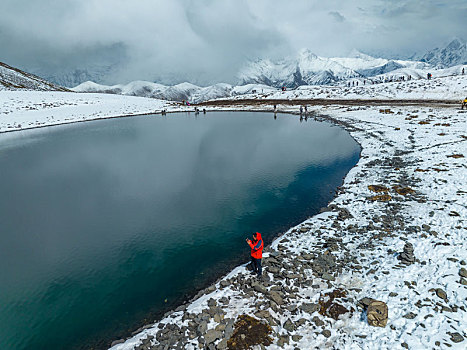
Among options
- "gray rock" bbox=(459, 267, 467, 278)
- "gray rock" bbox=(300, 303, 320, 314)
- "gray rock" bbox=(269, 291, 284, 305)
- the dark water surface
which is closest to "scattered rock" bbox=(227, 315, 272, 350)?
"gray rock" bbox=(269, 291, 284, 305)

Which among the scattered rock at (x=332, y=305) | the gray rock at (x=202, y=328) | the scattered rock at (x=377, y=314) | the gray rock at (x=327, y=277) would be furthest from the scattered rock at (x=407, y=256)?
the gray rock at (x=202, y=328)

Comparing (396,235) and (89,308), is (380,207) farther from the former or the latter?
(89,308)

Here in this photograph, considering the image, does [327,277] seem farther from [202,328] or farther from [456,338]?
[202,328]

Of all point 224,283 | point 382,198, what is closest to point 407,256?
point 382,198

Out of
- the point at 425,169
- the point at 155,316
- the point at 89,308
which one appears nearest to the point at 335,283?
the point at 155,316

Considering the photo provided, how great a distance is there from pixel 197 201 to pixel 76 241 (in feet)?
30.2

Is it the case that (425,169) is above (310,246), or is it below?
above

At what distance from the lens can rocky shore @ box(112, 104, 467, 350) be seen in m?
9.16

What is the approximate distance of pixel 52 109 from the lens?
301ft

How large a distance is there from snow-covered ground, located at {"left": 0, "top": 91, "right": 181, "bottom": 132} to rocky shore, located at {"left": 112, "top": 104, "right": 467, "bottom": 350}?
8591 cm

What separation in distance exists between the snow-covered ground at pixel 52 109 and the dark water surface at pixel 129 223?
48.8 m

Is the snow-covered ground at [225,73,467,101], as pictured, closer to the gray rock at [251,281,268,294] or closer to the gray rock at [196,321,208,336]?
the gray rock at [251,281,268,294]

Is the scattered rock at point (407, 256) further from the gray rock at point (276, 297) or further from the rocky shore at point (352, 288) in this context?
the gray rock at point (276, 297)

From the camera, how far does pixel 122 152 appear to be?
39688 mm
